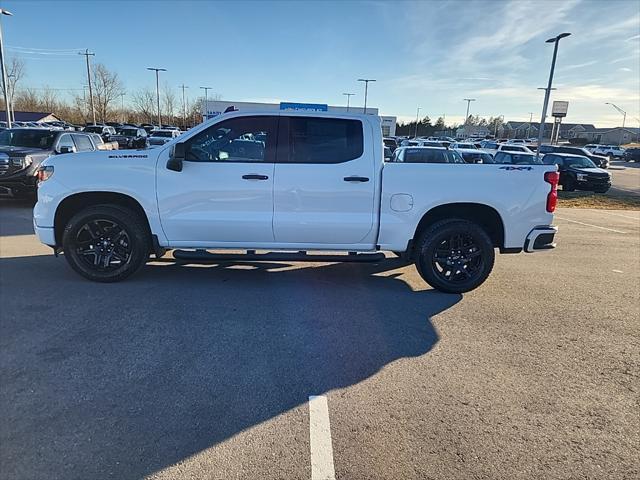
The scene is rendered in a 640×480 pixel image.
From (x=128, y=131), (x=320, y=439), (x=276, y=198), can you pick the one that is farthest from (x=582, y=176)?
(x=128, y=131)

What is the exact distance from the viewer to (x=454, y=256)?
208 inches

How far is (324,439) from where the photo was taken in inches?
104

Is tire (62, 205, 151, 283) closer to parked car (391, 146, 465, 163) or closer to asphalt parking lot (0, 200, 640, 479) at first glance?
asphalt parking lot (0, 200, 640, 479)

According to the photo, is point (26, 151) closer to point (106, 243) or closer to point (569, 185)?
point (106, 243)

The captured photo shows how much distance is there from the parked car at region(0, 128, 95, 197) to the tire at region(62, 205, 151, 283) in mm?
5506

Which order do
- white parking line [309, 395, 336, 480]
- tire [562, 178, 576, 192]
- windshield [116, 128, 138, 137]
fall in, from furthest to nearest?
windshield [116, 128, 138, 137] < tire [562, 178, 576, 192] < white parking line [309, 395, 336, 480]

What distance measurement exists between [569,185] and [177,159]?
2020 centimetres

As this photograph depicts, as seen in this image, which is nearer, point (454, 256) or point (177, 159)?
point (177, 159)

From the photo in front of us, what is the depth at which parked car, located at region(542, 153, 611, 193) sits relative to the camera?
19266 millimetres

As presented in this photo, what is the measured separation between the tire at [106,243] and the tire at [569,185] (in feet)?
66.4

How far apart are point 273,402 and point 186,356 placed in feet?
3.29

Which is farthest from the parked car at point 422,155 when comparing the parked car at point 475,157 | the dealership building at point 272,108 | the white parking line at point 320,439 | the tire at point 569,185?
the white parking line at point 320,439

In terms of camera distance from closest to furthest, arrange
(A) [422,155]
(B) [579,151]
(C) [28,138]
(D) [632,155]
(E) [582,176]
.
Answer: (C) [28,138] → (A) [422,155] → (E) [582,176] → (B) [579,151] → (D) [632,155]

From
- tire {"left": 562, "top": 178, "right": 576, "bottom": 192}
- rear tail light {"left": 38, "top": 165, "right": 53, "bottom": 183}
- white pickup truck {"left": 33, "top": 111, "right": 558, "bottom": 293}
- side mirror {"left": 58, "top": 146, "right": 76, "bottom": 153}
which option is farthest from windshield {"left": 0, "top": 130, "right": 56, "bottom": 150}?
tire {"left": 562, "top": 178, "right": 576, "bottom": 192}
